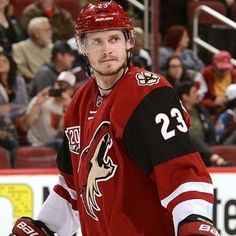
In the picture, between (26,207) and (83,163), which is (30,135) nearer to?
(26,207)

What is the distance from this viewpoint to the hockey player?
10.1 feet

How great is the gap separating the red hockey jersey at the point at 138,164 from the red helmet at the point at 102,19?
156 mm

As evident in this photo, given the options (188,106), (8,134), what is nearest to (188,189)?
(8,134)

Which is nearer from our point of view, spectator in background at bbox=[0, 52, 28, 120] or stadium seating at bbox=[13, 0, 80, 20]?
spectator in background at bbox=[0, 52, 28, 120]

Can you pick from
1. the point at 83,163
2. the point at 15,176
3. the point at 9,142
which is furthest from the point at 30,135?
the point at 83,163

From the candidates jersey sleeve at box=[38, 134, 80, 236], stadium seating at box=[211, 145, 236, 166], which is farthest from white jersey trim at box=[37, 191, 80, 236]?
stadium seating at box=[211, 145, 236, 166]

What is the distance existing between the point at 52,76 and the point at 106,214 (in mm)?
4334

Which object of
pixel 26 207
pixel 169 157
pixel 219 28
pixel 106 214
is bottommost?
pixel 219 28

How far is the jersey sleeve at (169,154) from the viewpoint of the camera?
10.1 feet

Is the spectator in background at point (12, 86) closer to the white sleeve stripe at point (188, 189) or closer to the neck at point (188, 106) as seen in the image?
the neck at point (188, 106)

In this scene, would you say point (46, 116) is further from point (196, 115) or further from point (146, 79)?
point (146, 79)

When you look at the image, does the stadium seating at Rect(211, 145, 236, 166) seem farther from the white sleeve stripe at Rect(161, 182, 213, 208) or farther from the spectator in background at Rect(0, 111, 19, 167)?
the white sleeve stripe at Rect(161, 182, 213, 208)

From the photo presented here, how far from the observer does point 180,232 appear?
3.03 meters

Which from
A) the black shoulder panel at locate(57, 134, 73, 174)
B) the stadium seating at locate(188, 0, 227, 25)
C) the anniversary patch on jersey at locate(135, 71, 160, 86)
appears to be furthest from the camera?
the stadium seating at locate(188, 0, 227, 25)
